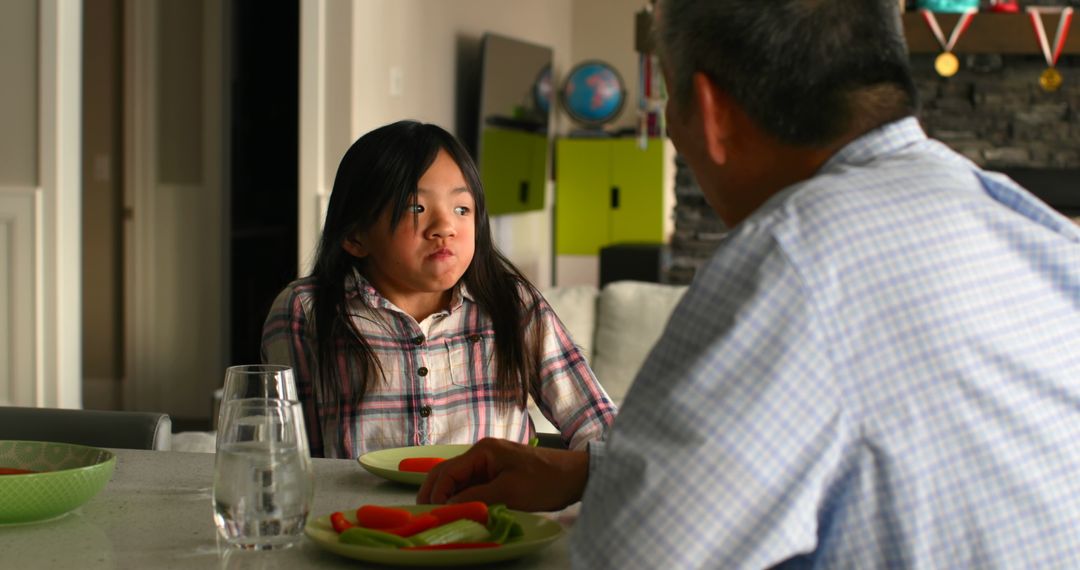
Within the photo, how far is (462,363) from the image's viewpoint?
1.80 m

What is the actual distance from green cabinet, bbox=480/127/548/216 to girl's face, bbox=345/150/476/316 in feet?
14.3

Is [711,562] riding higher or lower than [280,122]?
lower

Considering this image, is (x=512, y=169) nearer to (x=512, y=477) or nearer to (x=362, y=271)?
(x=362, y=271)

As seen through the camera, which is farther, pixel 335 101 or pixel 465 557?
pixel 335 101

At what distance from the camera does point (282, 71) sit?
547cm

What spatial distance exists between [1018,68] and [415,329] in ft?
13.0

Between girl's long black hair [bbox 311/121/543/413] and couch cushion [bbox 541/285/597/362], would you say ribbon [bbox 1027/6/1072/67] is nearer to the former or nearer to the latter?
couch cushion [bbox 541/285/597/362]

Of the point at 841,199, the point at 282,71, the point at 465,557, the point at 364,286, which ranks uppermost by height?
the point at 282,71

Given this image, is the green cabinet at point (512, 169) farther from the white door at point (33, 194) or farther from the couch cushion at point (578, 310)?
the white door at point (33, 194)

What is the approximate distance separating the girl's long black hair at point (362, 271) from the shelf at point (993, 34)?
10.9 ft

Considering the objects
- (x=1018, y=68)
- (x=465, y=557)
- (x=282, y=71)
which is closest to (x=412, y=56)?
(x=282, y=71)

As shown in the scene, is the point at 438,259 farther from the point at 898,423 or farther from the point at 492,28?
the point at 492,28

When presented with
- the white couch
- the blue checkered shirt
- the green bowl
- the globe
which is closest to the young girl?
the green bowl

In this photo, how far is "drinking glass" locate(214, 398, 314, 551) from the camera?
1.02 metres
